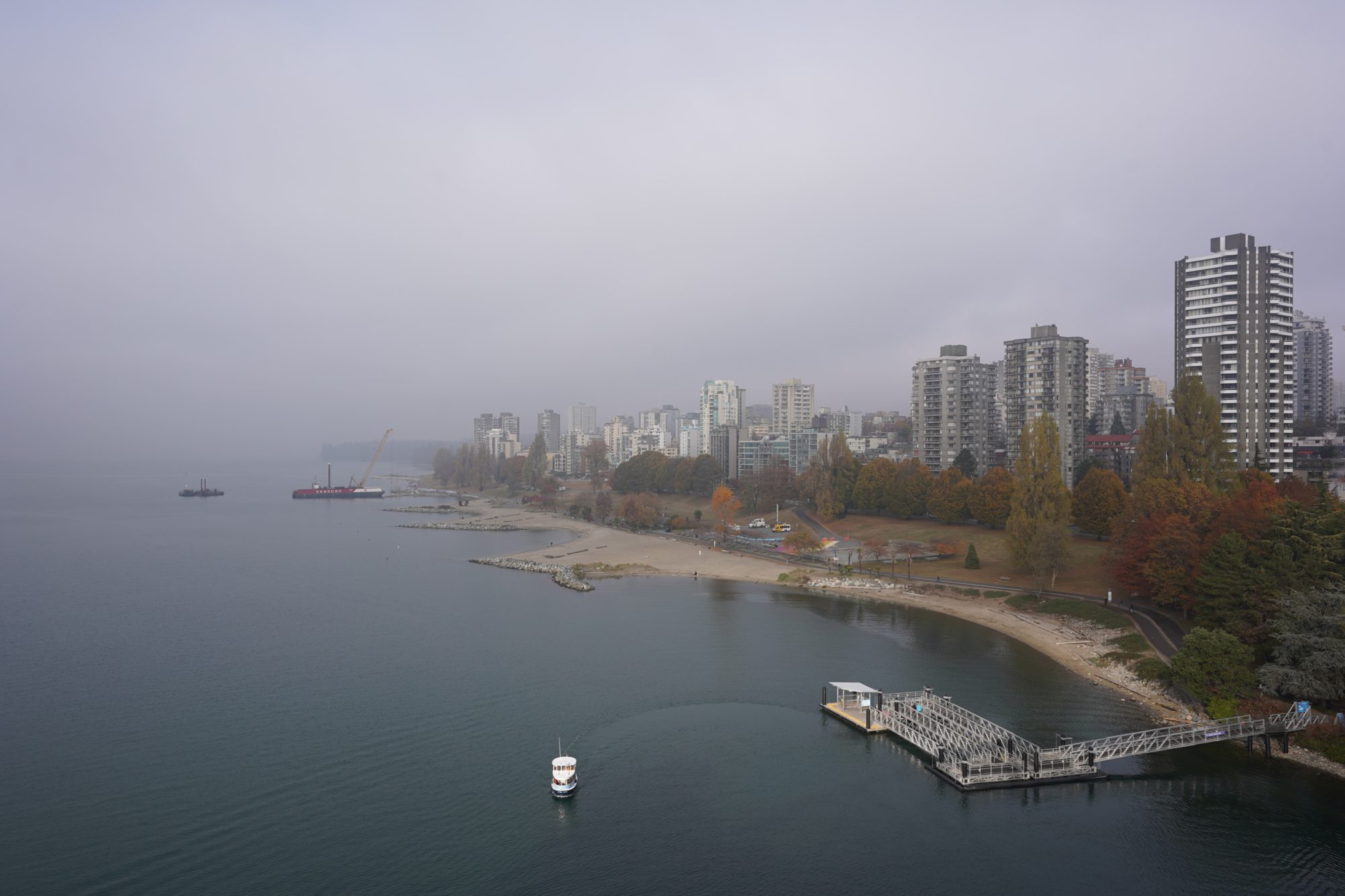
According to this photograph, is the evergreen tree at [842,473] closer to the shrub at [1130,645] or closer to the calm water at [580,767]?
the calm water at [580,767]

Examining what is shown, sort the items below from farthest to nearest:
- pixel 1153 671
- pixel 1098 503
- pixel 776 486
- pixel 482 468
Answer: pixel 482 468
pixel 776 486
pixel 1098 503
pixel 1153 671

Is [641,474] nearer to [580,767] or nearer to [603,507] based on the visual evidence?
[603,507]

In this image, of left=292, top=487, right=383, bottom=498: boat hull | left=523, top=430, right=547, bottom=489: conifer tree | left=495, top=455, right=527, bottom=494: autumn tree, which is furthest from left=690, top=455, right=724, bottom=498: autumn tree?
left=292, top=487, right=383, bottom=498: boat hull

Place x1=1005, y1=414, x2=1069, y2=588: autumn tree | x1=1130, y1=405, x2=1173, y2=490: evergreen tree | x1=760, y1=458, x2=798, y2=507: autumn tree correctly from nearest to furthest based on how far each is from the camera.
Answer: x1=1005, y1=414, x2=1069, y2=588: autumn tree, x1=1130, y1=405, x2=1173, y2=490: evergreen tree, x1=760, y1=458, x2=798, y2=507: autumn tree

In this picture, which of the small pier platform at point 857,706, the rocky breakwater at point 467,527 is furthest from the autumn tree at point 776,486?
the small pier platform at point 857,706

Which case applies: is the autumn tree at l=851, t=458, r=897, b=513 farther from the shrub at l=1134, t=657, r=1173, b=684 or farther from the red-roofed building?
the shrub at l=1134, t=657, r=1173, b=684

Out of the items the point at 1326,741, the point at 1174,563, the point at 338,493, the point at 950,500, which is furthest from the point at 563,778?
the point at 338,493
